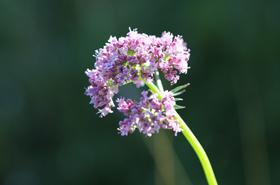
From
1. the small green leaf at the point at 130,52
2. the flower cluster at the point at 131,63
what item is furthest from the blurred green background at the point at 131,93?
the small green leaf at the point at 130,52

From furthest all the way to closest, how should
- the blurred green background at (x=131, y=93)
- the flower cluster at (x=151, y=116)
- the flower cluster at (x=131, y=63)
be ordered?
the blurred green background at (x=131, y=93) < the flower cluster at (x=131, y=63) < the flower cluster at (x=151, y=116)

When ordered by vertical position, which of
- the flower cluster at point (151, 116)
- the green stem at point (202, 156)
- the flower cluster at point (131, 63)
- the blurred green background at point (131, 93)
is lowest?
the green stem at point (202, 156)

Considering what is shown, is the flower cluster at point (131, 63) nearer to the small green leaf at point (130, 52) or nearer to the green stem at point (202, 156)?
the small green leaf at point (130, 52)

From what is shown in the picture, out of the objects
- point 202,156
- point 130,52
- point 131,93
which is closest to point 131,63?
point 130,52

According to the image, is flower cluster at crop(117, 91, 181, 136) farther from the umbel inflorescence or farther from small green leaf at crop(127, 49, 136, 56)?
small green leaf at crop(127, 49, 136, 56)

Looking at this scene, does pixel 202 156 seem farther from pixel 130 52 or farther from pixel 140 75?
pixel 130 52

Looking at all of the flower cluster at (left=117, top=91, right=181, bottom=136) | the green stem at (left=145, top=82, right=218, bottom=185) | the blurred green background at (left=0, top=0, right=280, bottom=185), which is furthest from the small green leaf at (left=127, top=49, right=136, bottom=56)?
the blurred green background at (left=0, top=0, right=280, bottom=185)

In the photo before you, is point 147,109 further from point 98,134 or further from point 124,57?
point 98,134
